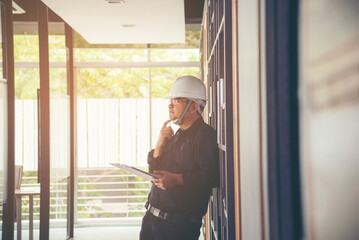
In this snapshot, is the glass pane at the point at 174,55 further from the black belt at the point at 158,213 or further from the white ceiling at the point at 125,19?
the black belt at the point at 158,213

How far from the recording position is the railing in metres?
7.23

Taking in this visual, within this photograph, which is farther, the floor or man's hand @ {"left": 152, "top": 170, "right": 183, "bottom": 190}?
the floor

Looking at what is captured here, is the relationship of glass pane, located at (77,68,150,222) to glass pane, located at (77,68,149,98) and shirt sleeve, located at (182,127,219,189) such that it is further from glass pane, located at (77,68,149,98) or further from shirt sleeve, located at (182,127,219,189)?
shirt sleeve, located at (182,127,219,189)

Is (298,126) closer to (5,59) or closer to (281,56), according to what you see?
(281,56)

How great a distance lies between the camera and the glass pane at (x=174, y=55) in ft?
23.3

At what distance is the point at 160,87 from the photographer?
7.18 metres

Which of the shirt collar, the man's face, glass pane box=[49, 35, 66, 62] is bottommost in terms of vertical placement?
the shirt collar

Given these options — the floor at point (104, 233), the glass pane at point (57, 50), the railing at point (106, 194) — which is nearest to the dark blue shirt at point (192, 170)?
the glass pane at point (57, 50)

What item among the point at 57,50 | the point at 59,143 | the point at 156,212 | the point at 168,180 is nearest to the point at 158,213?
the point at 156,212

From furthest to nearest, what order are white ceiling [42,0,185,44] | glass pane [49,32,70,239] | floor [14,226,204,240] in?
floor [14,226,204,240], glass pane [49,32,70,239], white ceiling [42,0,185,44]

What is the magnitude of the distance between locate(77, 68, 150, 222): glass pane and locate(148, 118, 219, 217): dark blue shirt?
4.49 meters

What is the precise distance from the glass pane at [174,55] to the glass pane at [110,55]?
20cm

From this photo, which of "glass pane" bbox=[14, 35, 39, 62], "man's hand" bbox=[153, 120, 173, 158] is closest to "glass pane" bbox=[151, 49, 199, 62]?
"glass pane" bbox=[14, 35, 39, 62]

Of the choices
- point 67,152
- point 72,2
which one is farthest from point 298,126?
point 67,152
